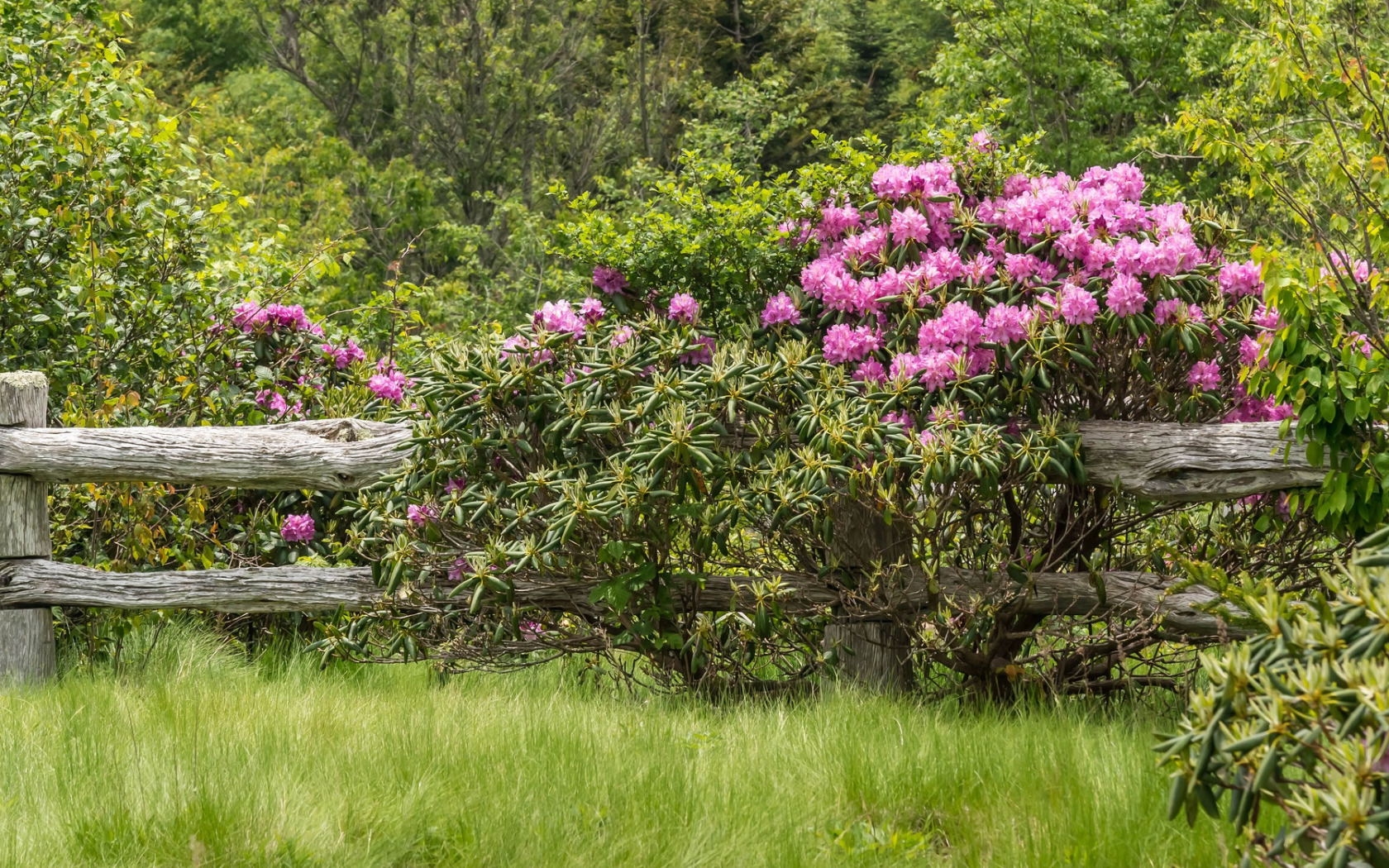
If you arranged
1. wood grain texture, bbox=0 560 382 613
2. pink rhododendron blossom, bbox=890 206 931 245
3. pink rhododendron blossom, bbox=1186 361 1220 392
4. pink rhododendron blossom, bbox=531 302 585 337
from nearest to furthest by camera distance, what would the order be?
pink rhododendron blossom, bbox=1186 361 1220 392 < pink rhododendron blossom, bbox=890 206 931 245 < pink rhododendron blossom, bbox=531 302 585 337 < wood grain texture, bbox=0 560 382 613

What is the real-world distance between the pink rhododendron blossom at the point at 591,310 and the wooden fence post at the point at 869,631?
43.5 inches

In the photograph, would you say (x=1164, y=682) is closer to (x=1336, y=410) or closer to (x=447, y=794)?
(x=1336, y=410)

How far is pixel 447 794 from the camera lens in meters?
2.98

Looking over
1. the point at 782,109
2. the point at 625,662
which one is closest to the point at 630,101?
the point at 782,109

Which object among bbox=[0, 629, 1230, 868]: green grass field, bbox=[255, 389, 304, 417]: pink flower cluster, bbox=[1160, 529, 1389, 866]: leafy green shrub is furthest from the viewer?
bbox=[255, 389, 304, 417]: pink flower cluster

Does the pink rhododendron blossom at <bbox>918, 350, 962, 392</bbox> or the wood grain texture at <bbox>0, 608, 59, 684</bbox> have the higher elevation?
the pink rhododendron blossom at <bbox>918, 350, 962, 392</bbox>

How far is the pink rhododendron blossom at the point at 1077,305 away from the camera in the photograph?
377 centimetres

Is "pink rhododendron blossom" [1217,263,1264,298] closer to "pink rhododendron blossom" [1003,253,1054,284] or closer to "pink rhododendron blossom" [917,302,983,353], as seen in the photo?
"pink rhododendron blossom" [1003,253,1054,284]

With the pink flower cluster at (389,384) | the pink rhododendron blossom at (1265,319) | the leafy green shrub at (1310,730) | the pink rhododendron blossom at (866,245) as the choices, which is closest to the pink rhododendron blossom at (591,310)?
the pink rhododendron blossom at (866,245)

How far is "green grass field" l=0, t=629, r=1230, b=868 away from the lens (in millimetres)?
2689

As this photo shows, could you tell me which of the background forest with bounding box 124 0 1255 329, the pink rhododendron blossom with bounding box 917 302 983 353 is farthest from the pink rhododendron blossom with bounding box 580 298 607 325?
the background forest with bounding box 124 0 1255 329

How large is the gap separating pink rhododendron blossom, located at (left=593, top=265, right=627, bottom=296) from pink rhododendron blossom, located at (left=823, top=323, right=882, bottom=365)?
904 mm

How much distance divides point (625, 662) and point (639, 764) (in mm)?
1788

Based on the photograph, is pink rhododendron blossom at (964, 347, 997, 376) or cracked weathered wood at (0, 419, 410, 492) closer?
pink rhododendron blossom at (964, 347, 997, 376)
